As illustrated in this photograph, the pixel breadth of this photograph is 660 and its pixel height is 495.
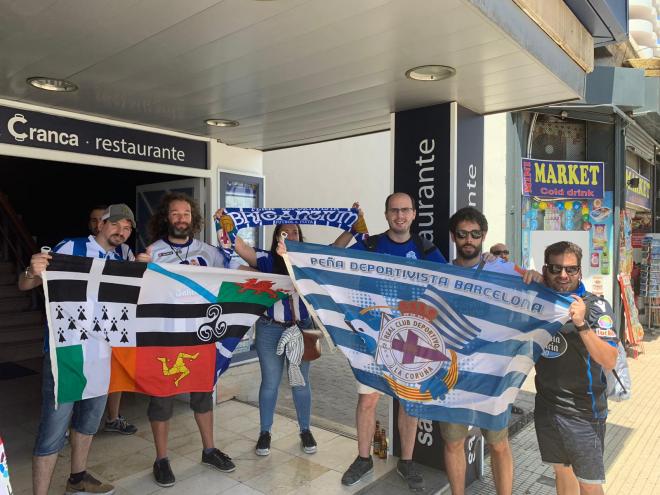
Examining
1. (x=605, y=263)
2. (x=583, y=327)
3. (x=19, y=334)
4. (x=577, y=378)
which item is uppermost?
(x=583, y=327)

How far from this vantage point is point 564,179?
8492 millimetres

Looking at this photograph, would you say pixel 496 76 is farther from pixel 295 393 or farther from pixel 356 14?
pixel 295 393

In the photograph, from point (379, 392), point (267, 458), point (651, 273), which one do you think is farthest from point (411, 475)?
point (651, 273)

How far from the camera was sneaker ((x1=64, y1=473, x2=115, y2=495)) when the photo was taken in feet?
10.4

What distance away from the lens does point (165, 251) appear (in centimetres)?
340

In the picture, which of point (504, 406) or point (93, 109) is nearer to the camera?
point (504, 406)

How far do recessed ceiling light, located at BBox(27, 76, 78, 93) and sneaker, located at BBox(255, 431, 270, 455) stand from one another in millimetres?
3020

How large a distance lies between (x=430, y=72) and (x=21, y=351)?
6.69 m

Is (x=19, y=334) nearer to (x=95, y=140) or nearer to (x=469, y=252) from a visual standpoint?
(x=95, y=140)

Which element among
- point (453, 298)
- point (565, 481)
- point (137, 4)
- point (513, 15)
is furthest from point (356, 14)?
point (565, 481)

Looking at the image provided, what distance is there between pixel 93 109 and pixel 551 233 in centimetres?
753

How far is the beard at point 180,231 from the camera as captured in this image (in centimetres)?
339

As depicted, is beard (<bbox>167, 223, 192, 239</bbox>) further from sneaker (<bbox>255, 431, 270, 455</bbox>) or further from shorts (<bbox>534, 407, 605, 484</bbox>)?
shorts (<bbox>534, 407, 605, 484</bbox>)

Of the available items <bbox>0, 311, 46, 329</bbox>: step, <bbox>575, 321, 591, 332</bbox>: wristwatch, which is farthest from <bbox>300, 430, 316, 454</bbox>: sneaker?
<bbox>0, 311, 46, 329</bbox>: step
